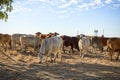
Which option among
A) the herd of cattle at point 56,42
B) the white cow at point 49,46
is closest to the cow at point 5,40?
the herd of cattle at point 56,42

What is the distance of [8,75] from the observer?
42.1ft

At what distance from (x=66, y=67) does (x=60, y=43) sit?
3363 millimetres

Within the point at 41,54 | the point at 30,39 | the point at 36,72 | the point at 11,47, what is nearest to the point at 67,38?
the point at 30,39

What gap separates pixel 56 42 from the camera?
17203 millimetres

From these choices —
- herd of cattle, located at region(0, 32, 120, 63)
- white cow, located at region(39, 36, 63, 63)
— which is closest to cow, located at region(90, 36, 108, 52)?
herd of cattle, located at region(0, 32, 120, 63)

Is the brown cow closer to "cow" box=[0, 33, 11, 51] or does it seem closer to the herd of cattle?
the herd of cattle

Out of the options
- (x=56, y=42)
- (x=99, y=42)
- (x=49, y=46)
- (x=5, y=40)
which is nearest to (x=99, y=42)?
(x=99, y=42)

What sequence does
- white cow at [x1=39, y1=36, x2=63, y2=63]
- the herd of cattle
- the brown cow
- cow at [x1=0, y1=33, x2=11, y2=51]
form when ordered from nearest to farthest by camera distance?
white cow at [x1=39, y1=36, x2=63, y2=63] < the herd of cattle < cow at [x1=0, y1=33, x2=11, y2=51] < the brown cow

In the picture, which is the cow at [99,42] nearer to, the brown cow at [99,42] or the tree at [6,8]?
the brown cow at [99,42]

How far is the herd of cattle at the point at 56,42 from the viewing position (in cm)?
1675

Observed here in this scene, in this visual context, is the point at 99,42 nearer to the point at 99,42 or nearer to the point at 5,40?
the point at 99,42

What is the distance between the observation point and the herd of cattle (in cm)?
1675

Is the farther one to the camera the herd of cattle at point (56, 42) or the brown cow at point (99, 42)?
the brown cow at point (99, 42)

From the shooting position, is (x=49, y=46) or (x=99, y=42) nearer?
(x=49, y=46)
